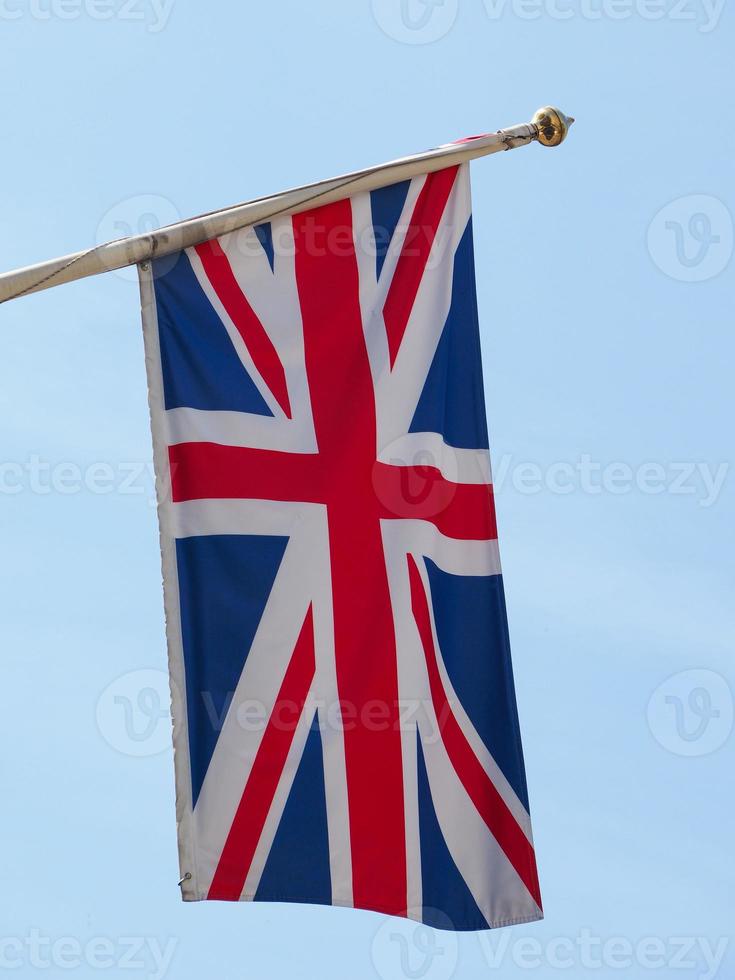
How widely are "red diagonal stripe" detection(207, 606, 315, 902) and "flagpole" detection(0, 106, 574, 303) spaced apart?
208cm

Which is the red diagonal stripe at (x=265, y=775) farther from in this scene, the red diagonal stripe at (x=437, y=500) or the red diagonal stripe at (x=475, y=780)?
the red diagonal stripe at (x=437, y=500)

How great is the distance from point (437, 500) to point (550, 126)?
96.1 inches

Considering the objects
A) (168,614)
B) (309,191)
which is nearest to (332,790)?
(168,614)

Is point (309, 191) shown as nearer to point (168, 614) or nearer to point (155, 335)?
point (155, 335)

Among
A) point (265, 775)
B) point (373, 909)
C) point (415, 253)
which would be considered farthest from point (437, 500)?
point (373, 909)

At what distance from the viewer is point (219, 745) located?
8.29 metres

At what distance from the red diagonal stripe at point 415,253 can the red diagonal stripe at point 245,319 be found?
0.71 meters

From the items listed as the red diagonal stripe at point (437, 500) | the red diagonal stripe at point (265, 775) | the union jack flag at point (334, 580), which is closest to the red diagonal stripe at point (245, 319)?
the union jack flag at point (334, 580)

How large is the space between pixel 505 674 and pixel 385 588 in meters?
0.82

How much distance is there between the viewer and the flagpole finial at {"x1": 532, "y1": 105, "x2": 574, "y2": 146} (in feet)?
32.1

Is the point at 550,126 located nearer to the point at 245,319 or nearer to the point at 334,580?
the point at 245,319

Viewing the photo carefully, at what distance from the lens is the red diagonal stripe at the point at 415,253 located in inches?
363

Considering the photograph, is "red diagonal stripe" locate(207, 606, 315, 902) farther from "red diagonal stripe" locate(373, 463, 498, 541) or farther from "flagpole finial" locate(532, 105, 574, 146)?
"flagpole finial" locate(532, 105, 574, 146)

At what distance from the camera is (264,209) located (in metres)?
8.84
